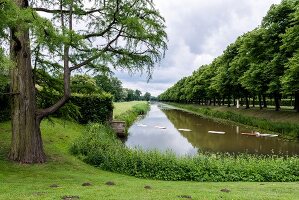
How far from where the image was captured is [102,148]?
1736 cm

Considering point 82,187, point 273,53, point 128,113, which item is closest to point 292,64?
point 273,53

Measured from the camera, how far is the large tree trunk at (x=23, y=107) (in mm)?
14031

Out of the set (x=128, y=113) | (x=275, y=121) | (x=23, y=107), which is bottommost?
(x=275, y=121)

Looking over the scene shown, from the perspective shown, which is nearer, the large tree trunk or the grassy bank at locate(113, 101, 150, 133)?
the large tree trunk

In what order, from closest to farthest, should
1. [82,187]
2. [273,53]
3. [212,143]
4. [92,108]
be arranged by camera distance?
[82,187] → [212,143] → [92,108] → [273,53]

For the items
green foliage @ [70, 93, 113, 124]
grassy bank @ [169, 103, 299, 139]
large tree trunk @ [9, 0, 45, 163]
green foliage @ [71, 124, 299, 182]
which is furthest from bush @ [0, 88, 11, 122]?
grassy bank @ [169, 103, 299, 139]

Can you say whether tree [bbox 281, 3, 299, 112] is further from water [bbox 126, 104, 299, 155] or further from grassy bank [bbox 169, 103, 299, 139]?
water [bbox 126, 104, 299, 155]

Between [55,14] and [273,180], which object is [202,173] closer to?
[273,180]

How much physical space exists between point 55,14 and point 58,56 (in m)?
1.98

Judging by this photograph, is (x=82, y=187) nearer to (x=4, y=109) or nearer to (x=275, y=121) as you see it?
(x=4, y=109)

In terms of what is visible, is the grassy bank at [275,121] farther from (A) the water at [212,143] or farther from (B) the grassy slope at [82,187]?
(B) the grassy slope at [82,187]

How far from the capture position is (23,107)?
14.0 m

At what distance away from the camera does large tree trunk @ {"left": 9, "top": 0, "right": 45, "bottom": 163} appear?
1403cm

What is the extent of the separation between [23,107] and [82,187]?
548 cm
